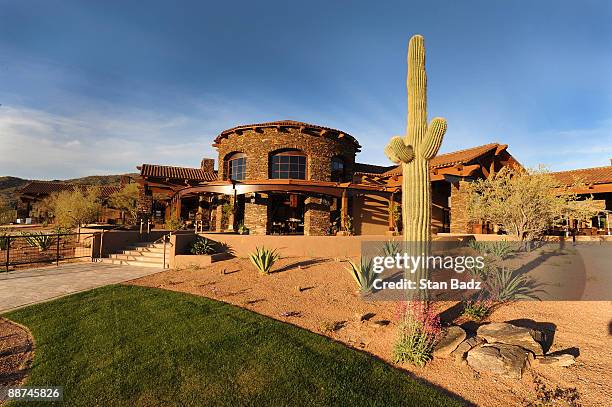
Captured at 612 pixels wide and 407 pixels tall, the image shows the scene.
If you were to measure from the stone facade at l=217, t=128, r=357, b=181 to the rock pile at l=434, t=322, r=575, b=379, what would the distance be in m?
13.9

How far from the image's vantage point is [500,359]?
422 centimetres

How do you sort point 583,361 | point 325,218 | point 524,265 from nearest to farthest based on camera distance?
point 583,361, point 524,265, point 325,218

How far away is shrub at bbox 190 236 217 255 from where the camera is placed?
1166 cm

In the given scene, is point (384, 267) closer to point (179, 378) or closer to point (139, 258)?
point (179, 378)

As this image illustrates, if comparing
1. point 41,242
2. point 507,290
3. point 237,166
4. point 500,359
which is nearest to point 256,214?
point 237,166

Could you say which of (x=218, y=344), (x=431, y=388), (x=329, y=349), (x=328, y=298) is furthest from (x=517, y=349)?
(x=218, y=344)

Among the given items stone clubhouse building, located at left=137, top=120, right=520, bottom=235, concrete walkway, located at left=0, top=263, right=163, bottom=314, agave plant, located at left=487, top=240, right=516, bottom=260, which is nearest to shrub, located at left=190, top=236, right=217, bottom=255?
concrete walkway, located at left=0, top=263, right=163, bottom=314

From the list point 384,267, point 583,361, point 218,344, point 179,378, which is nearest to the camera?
point 179,378

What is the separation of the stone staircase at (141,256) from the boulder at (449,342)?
9875 millimetres

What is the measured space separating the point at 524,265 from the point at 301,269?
769cm

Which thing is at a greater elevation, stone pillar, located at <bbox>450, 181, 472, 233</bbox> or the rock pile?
stone pillar, located at <bbox>450, 181, 472, 233</bbox>

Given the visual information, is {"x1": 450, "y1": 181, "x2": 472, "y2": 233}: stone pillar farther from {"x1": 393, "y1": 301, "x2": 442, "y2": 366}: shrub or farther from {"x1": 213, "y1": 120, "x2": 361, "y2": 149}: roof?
{"x1": 393, "y1": 301, "x2": 442, "y2": 366}: shrub

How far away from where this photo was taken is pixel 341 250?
40.8 feet

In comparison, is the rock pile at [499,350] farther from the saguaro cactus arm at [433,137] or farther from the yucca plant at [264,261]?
the yucca plant at [264,261]
